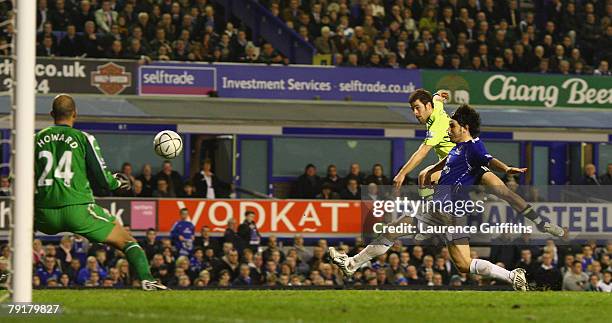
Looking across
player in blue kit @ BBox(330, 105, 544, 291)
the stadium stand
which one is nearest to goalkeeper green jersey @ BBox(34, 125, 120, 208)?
player in blue kit @ BBox(330, 105, 544, 291)

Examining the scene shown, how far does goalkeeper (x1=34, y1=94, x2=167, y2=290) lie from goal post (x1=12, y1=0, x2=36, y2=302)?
89cm

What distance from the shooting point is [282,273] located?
987 inches

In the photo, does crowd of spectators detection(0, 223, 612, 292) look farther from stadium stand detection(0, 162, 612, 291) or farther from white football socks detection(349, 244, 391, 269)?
white football socks detection(349, 244, 391, 269)

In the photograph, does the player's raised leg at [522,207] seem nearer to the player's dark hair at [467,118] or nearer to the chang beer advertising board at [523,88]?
the player's dark hair at [467,118]

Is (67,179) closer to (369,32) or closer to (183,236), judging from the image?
(183,236)

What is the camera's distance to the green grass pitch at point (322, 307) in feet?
39.1

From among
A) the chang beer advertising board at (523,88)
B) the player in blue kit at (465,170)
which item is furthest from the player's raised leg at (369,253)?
the chang beer advertising board at (523,88)

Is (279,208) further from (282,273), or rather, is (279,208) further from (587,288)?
(587,288)

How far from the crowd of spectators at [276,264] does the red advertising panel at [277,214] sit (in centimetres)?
Result: 39

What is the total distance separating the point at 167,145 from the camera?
17.9m

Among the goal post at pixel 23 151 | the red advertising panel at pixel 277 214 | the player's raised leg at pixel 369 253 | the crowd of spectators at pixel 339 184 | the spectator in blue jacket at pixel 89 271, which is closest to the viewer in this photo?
the goal post at pixel 23 151

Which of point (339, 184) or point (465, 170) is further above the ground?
point (465, 170)

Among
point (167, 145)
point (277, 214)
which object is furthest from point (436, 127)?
point (277, 214)

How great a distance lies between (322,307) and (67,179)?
2.72 m
